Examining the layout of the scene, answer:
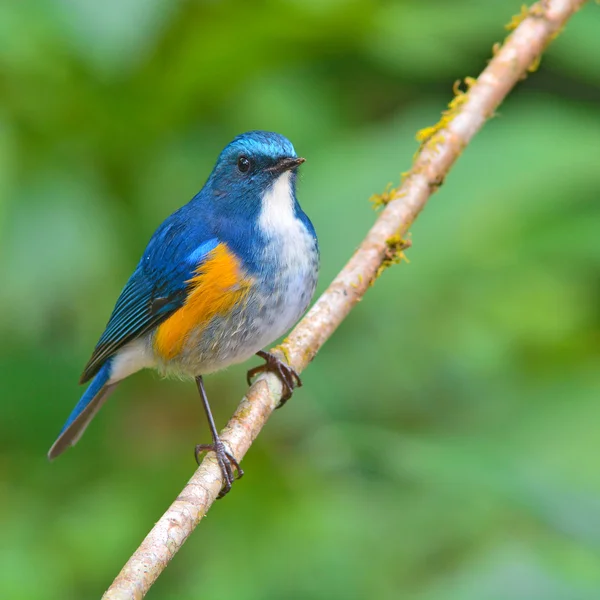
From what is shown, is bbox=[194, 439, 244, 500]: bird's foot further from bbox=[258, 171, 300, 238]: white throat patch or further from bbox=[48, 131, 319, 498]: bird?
bbox=[258, 171, 300, 238]: white throat patch

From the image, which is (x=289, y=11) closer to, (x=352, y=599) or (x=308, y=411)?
(x=308, y=411)

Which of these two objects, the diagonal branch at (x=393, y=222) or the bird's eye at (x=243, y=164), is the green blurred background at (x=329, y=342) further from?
the bird's eye at (x=243, y=164)

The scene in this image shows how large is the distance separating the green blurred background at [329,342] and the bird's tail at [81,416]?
0.29 ft

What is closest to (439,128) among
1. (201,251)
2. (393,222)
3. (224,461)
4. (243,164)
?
(393,222)

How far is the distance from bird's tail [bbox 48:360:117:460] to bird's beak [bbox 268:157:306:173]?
961mm

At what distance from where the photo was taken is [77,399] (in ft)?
12.8

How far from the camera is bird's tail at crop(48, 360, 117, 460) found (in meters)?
3.62

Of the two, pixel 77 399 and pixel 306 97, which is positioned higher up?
pixel 306 97

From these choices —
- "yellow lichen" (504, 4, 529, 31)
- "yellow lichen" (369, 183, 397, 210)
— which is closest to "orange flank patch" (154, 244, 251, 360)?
"yellow lichen" (369, 183, 397, 210)

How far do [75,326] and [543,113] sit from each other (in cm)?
222

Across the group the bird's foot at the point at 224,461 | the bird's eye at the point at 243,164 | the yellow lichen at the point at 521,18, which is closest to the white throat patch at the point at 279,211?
the bird's eye at the point at 243,164

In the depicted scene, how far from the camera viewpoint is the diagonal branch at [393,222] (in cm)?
276

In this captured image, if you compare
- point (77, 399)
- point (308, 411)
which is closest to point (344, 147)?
point (308, 411)

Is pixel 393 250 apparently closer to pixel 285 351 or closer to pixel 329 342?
pixel 285 351
